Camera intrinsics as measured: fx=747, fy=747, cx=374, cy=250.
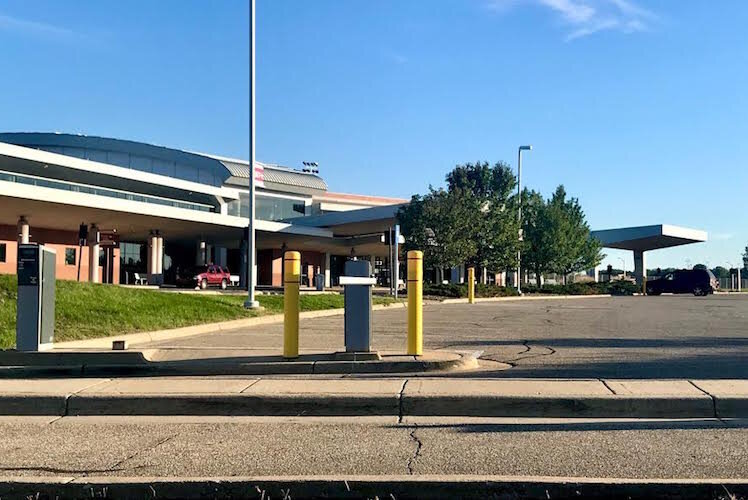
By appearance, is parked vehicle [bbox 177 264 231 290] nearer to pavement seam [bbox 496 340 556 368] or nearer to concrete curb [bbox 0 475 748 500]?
pavement seam [bbox 496 340 556 368]

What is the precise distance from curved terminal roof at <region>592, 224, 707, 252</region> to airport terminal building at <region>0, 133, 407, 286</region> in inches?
840

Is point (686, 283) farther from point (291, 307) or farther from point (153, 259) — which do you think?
point (291, 307)

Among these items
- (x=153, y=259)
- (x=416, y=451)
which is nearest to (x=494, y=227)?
(x=153, y=259)

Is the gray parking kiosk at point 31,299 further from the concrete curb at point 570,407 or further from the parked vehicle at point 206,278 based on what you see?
the parked vehicle at point 206,278

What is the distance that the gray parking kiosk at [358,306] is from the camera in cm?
1095

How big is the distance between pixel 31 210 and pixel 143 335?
27901mm

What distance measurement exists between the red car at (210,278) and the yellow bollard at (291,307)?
3519 cm

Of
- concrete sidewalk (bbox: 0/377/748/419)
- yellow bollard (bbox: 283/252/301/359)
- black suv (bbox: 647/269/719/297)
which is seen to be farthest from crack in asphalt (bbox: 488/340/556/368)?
black suv (bbox: 647/269/719/297)

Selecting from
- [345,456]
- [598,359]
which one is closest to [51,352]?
[345,456]

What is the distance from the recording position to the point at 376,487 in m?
5.57

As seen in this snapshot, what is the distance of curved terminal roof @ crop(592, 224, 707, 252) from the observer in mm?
65319

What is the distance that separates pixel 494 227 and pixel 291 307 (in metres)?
36.8

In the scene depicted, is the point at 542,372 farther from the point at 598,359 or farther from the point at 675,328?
the point at 675,328

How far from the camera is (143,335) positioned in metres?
15.3
